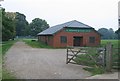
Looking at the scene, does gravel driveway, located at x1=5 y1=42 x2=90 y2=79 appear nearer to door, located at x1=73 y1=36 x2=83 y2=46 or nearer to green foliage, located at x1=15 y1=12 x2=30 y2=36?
door, located at x1=73 y1=36 x2=83 y2=46

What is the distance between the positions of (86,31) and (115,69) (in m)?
33.1

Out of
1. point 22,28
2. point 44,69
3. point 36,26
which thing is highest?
point 36,26

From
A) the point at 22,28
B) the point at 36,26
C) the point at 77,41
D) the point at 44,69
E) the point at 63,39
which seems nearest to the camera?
the point at 44,69

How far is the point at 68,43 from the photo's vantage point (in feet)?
147

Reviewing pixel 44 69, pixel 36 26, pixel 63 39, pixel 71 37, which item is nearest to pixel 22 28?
pixel 36 26

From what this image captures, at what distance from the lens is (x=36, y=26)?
119 metres

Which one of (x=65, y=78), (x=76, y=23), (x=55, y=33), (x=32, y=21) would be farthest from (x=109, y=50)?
(x=32, y=21)

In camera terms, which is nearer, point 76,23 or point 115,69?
point 115,69

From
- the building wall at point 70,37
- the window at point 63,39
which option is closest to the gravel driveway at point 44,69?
the building wall at point 70,37

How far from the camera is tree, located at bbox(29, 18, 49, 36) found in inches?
4636

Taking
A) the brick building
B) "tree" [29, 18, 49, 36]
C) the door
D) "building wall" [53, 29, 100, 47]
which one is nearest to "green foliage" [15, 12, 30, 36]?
"tree" [29, 18, 49, 36]

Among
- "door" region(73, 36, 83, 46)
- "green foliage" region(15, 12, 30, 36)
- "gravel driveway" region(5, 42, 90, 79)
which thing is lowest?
"gravel driveway" region(5, 42, 90, 79)

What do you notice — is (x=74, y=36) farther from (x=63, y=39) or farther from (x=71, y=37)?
(x=63, y=39)

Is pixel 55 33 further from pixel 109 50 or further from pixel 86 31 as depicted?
pixel 109 50
